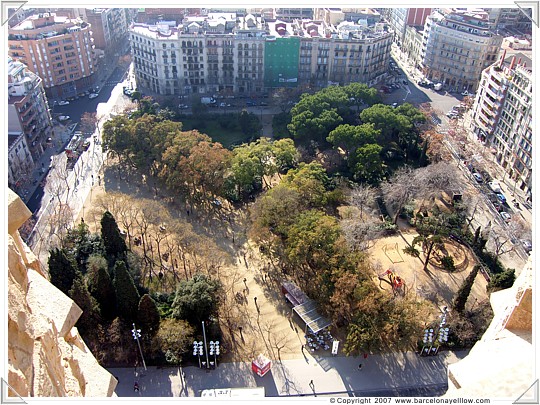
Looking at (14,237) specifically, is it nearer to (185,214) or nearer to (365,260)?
(365,260)

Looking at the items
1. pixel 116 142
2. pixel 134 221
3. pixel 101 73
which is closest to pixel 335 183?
pixel 134 221

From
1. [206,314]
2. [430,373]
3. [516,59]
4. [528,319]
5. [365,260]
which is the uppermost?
[528,319]

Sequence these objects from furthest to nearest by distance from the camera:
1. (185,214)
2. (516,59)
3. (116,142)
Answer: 1. (516,59)
2. (116,142)
3. (185,214)

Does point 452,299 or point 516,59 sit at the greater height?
point 516,59

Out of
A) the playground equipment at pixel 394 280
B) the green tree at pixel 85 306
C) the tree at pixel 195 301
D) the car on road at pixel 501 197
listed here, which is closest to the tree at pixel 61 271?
the green tree at pixel 85 306

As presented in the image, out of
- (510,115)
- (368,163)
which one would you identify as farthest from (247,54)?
(510,115)

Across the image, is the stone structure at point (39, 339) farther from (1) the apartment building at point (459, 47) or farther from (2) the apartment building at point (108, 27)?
(2) the apartment building at point (108, 27)
